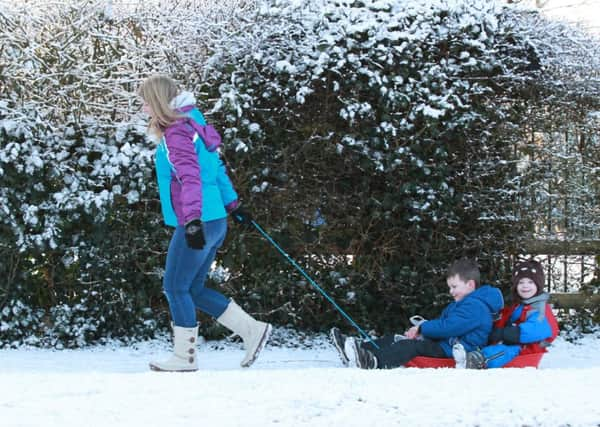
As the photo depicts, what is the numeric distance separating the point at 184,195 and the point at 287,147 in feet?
5.41

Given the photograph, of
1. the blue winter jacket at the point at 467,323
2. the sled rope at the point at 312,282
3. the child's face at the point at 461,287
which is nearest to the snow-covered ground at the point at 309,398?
the blue winter jacket at the point at 467,323

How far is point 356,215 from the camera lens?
675cm

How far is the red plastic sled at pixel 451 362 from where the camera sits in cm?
574

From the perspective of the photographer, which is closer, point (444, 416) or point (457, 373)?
point (444, 416)

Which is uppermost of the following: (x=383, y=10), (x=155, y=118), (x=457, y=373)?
(x=383, y=10)

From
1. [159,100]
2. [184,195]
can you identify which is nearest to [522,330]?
[184,195]

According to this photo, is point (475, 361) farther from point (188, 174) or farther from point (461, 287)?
point (188, 174)

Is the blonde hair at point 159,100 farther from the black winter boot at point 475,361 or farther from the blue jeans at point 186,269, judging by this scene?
the black winter boot at point 475,361

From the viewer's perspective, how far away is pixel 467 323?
574cm

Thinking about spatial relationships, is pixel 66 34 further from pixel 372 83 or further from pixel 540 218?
pixel 540 218

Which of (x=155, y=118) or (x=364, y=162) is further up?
(x=155, y=118)

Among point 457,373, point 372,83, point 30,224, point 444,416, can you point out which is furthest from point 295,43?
point 444,416

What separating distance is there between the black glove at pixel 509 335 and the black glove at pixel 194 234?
2.00 meters

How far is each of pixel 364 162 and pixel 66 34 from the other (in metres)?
2.38
